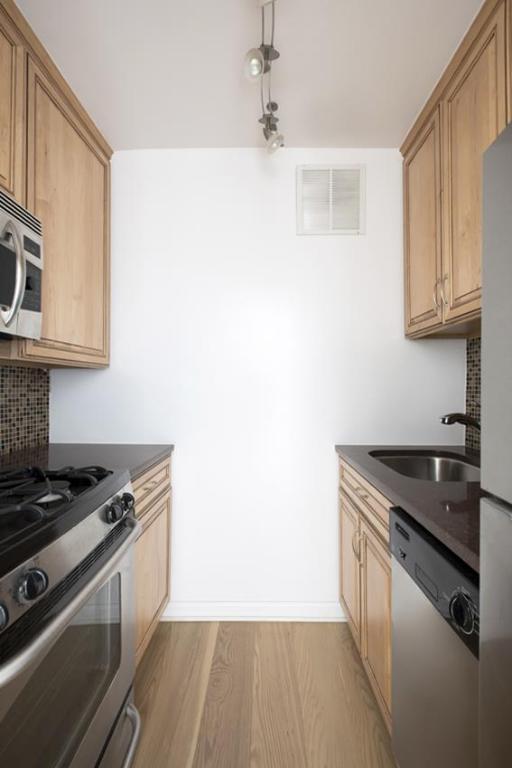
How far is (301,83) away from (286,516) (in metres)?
2.14

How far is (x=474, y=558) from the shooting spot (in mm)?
766

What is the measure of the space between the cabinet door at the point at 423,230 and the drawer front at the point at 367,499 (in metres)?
0.80

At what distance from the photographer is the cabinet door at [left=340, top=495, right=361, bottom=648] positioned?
172cm

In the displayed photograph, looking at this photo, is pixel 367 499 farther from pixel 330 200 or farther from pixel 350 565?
pixel 330 200

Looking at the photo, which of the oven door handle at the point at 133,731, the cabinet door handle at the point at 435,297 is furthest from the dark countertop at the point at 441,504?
the oven door handle at the point at 133,731

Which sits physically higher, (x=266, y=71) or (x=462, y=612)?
(x=266, y=71)

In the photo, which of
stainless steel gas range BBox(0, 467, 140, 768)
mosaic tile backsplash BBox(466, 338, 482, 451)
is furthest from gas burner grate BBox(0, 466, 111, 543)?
mosaic tile backsplash BBox(466, 338, 482, 451)

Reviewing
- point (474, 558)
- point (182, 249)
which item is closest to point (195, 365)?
point (182, 249)

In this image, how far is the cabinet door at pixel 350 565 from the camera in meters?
1.72

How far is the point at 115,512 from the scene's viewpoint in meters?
1.20

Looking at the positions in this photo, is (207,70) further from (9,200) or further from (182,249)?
(9,200)

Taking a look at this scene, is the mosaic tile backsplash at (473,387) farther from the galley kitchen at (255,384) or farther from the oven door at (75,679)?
the oven door at (75,679)

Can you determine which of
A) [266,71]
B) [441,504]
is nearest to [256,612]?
[441,504]

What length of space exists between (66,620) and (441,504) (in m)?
1.00
